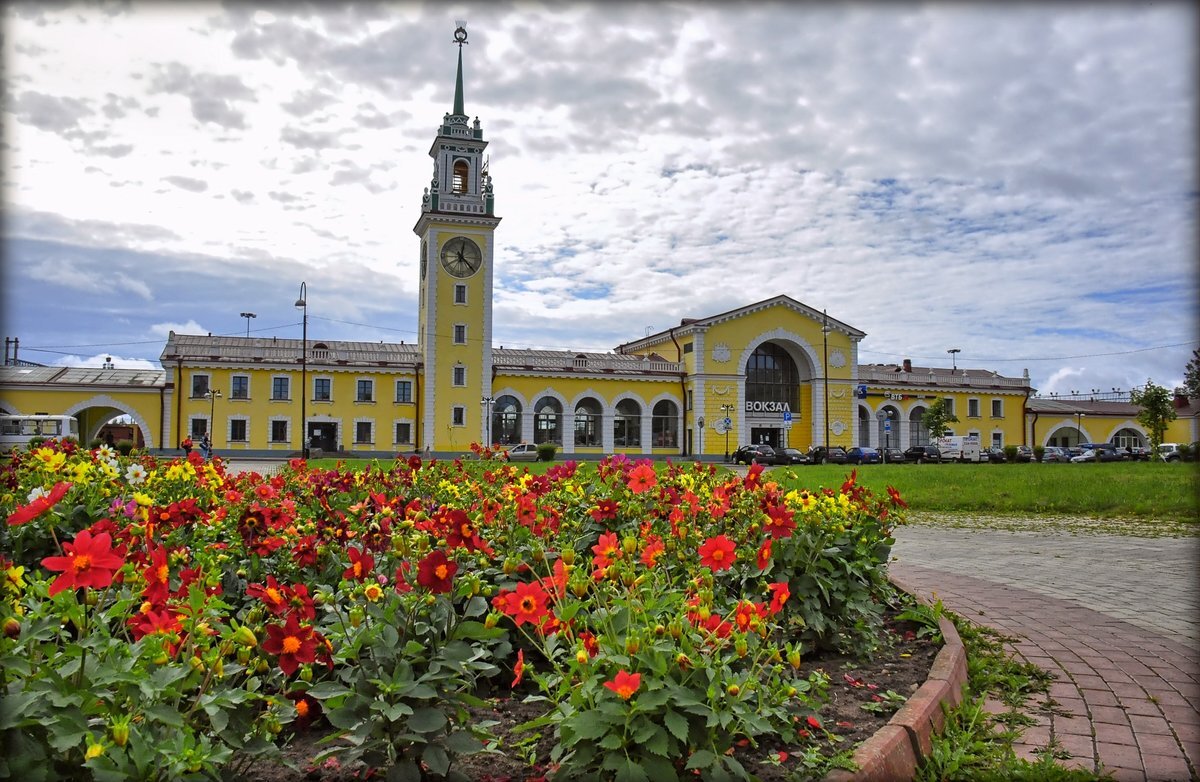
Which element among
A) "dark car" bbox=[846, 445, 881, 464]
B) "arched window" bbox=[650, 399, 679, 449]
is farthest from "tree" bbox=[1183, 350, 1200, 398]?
"arched window" bbox=[650, 399, 679, 449]

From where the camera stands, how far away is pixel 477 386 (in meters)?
41.0

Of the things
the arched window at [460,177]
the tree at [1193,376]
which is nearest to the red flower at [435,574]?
the tree at [1193,376]

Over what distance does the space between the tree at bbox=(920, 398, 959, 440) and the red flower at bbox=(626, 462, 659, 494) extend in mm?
49645

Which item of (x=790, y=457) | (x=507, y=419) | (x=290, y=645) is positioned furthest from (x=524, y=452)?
(x=290, y=645)

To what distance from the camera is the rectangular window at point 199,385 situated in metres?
36.9

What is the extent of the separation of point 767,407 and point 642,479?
145 ft

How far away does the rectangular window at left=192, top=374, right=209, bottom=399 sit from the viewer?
3694 cm

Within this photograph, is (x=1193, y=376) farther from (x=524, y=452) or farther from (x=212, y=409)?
(x=212, y=409)

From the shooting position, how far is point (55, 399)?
3575cm

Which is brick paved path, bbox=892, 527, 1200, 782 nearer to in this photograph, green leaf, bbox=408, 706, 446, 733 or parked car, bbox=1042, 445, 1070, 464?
green leaf, bbox=408, 706, 446, 733

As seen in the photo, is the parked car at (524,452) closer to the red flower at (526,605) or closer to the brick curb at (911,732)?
the brick curb at (911,732)

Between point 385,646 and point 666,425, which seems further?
point 666,425

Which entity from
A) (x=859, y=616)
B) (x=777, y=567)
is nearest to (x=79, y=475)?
(x=777, y=567)

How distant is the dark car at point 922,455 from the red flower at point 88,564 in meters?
45.0
